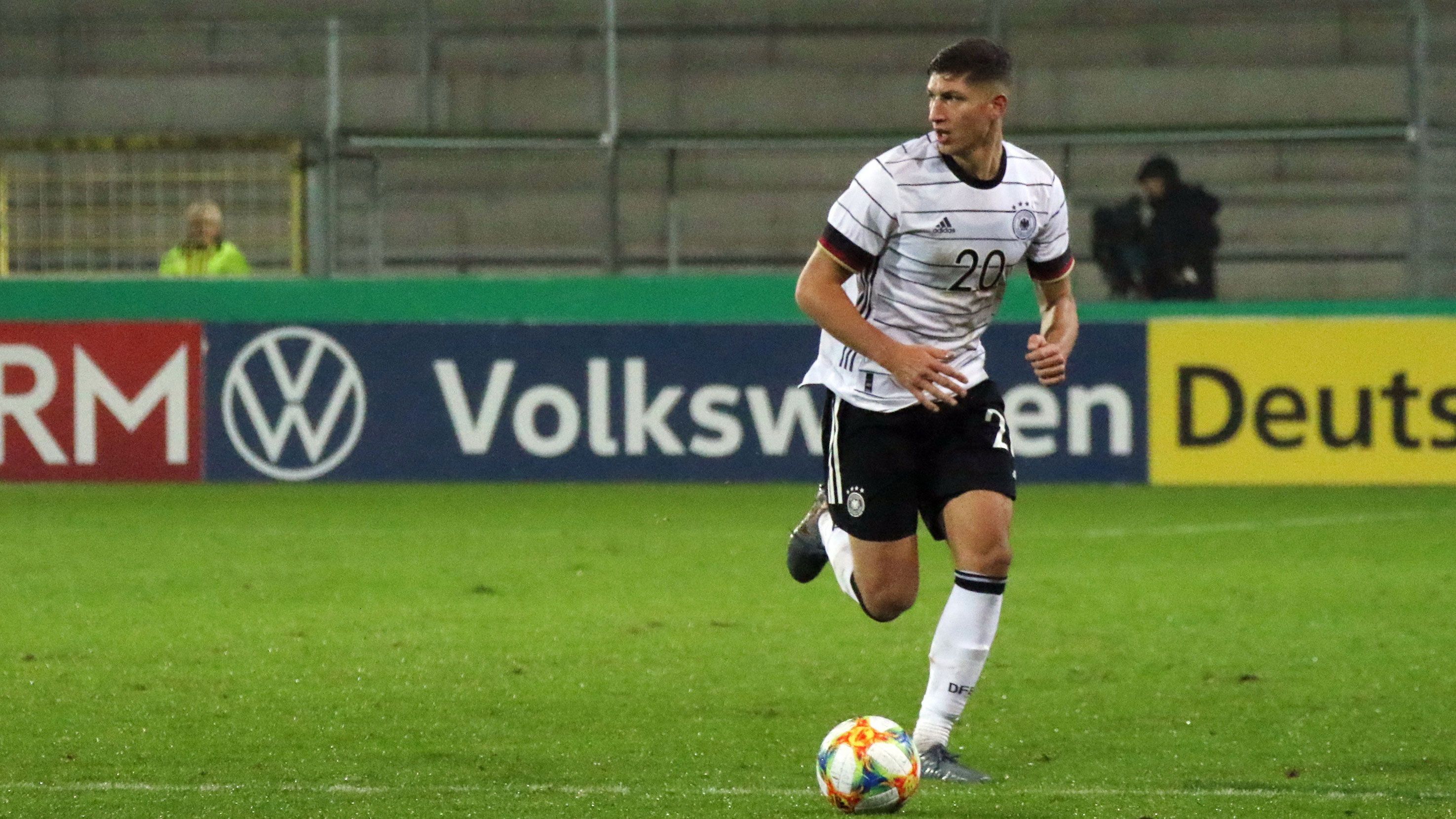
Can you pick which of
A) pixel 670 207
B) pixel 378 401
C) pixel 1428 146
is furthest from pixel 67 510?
pixel 1428 146

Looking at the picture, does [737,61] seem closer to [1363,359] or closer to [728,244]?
[728,244]

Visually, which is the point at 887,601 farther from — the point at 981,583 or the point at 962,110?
the point at 962,110

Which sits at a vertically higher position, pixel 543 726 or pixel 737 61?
pixel 737 61

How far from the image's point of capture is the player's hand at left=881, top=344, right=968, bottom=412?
5.30m

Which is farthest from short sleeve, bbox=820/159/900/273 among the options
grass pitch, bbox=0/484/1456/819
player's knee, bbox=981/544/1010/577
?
grass pitch, bbox=0/484/1456/819

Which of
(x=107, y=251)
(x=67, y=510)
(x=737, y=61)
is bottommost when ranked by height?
(x=67, y=510)

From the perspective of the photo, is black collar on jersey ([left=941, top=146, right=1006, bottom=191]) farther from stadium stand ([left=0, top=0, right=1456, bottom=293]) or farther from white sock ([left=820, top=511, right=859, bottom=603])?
stadium stand ([left=0, top=0, right=1456, bottom=293])

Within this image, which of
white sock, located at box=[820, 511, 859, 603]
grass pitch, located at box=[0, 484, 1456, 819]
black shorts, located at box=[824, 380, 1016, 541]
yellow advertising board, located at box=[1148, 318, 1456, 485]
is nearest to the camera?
grass pitch, located at box=[0, 484, 1456, 819]

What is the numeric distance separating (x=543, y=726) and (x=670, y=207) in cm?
861

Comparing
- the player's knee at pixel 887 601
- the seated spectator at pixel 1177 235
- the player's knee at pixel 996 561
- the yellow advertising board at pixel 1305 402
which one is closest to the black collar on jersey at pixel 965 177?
the player's knee at pixel 996 561

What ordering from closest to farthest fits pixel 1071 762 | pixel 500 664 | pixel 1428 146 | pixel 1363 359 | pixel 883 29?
pixel 1071 762
pixel 500 664
pixel 1363 359
pixel 1428 146
pixel 883 29

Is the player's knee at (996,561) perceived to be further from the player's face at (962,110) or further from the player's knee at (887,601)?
the player's face at (962,110)

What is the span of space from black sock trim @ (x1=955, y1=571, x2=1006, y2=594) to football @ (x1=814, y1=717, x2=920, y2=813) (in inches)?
23.2

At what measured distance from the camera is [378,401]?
1331 centimetres
